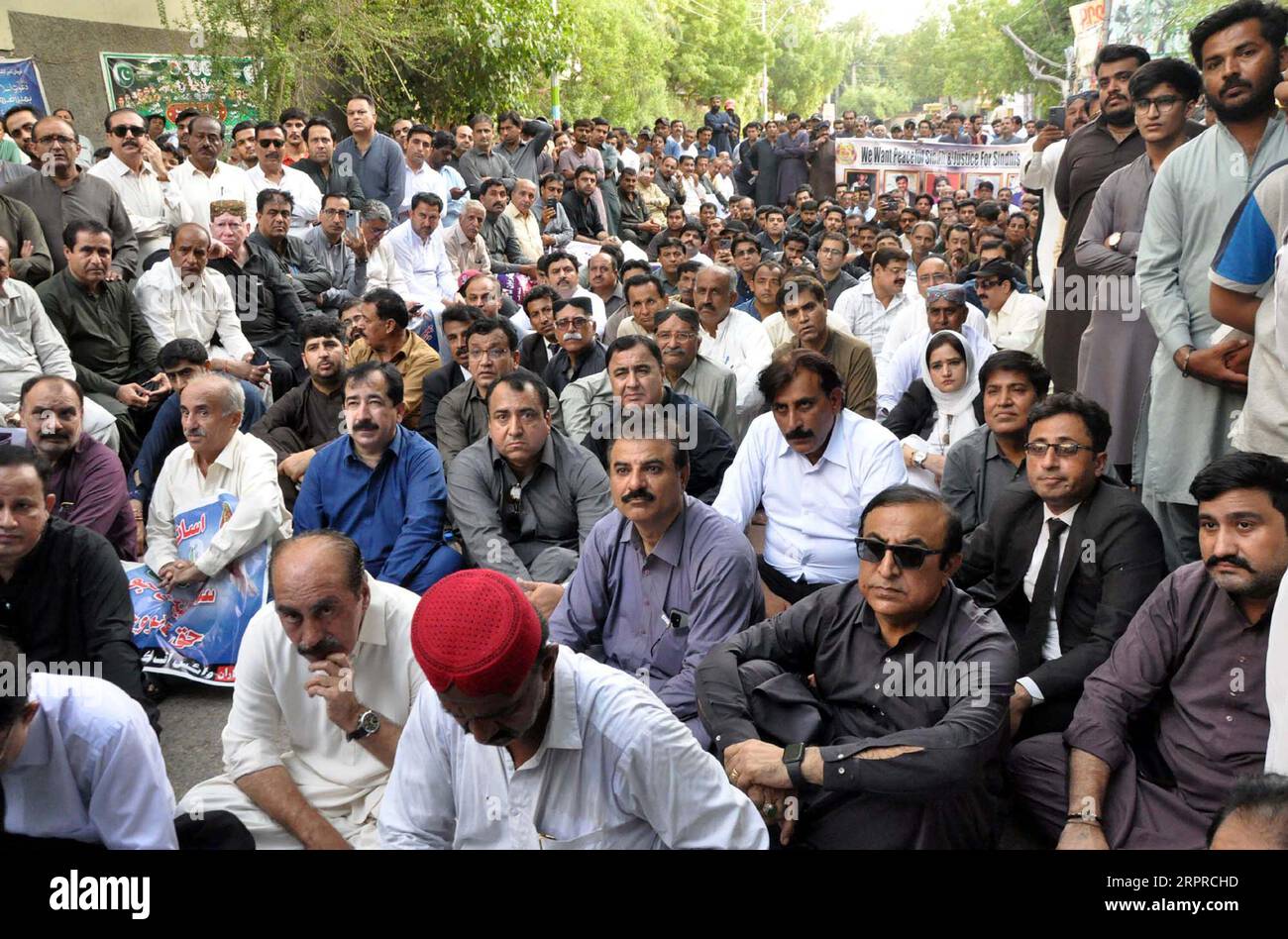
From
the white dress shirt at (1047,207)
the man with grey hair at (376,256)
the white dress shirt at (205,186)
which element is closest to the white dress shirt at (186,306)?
the white dress shirt at (205,186)

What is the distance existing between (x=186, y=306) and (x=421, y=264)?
2.47 meters

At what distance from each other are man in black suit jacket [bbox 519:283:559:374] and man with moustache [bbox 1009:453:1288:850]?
15.9 ft

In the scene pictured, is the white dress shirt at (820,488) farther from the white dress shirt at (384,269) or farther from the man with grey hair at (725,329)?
the white dress shirt at (384,269)

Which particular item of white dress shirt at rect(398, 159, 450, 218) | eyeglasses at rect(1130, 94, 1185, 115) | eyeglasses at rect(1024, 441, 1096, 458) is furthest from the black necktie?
white dress shirt at rect(398, 159, 450, 218)

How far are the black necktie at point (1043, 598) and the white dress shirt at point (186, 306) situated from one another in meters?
5.12

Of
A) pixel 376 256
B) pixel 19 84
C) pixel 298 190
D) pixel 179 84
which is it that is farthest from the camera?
pixel 179 84

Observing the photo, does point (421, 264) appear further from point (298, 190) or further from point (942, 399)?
point (942, 399)

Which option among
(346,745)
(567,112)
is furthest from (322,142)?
(567,112)

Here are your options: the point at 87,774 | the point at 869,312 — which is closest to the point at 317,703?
the point at 87,774

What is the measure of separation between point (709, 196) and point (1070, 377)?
38.2 feet

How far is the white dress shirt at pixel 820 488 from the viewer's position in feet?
14.3

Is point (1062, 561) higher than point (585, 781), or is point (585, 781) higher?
point (585, 781)

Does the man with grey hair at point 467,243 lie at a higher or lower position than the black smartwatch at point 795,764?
higher

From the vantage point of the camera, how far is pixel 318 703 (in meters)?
3.01
